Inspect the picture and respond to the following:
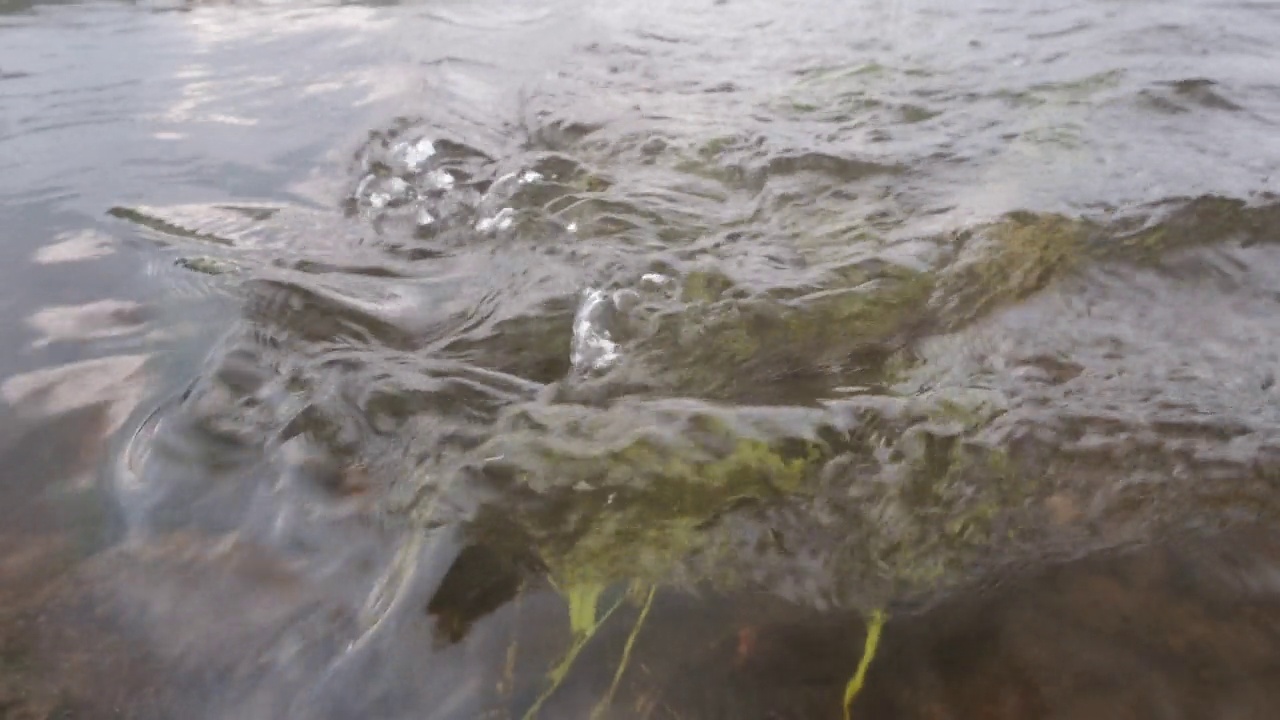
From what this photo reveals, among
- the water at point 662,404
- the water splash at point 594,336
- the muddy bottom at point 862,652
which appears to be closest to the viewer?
the muddy bottom at point 862,652

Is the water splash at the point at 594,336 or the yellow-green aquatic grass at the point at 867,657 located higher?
the water splash at the point at 594,336

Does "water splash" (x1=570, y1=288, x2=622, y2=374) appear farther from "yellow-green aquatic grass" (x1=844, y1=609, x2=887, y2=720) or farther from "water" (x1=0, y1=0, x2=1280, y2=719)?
"yellow-green aquatic grass" (x1=844, y1=609, x2=887, y2=720)

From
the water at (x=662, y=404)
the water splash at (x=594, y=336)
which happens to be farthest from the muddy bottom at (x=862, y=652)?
the water splash at (x=594, y=336)

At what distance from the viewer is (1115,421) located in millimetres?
1955

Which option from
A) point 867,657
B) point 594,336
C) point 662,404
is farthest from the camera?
point 594,336

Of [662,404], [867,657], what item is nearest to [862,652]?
[867,657]

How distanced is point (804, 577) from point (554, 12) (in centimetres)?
609

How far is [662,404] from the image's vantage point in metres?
2.18

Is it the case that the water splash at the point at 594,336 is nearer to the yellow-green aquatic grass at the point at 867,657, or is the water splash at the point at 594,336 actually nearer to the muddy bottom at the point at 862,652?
the muddy bottom at the point at 862,652

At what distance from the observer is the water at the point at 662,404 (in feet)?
5.04

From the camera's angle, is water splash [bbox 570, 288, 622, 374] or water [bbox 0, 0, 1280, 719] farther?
water splash [bbox 570, 288, 622, 374]

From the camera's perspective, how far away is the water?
1.54 metres

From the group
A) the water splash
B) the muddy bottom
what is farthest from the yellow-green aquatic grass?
the water splash

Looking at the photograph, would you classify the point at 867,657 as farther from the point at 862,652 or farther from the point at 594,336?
the point at 594,336
